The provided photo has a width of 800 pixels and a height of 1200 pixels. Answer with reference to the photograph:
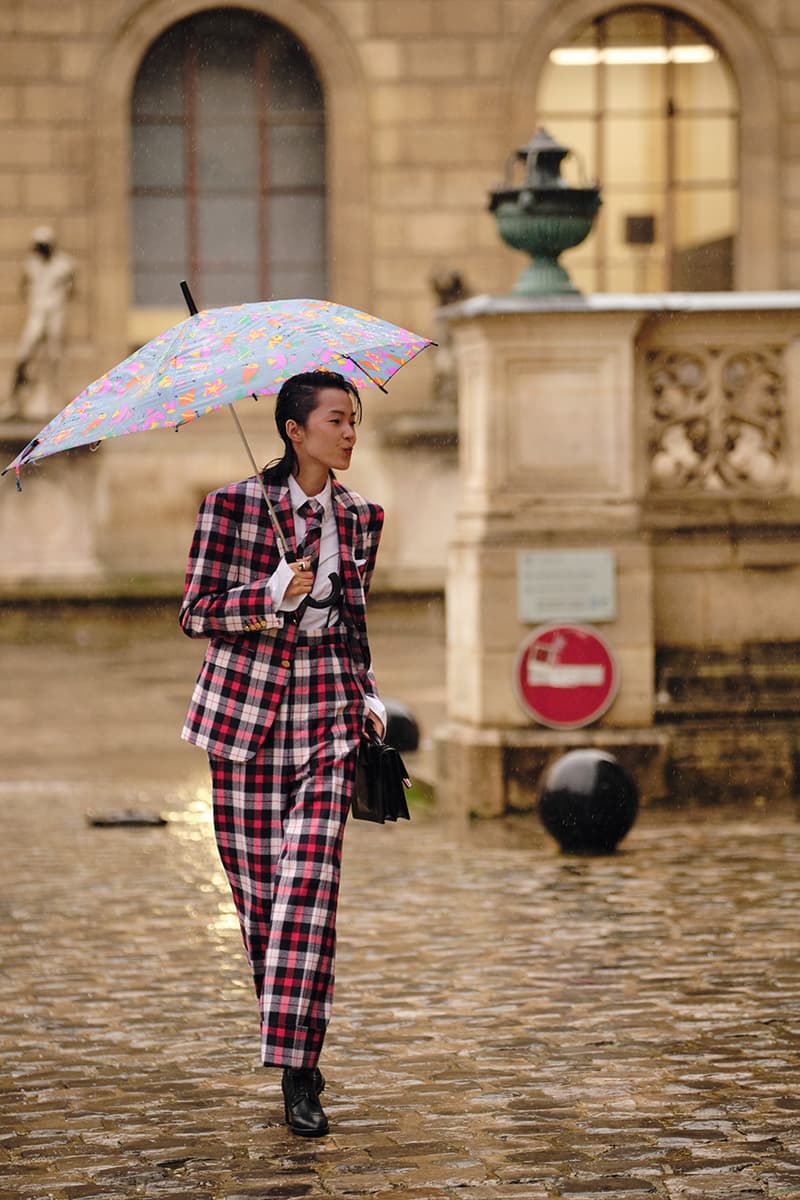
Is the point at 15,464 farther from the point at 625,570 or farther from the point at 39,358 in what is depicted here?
the point at 39,358

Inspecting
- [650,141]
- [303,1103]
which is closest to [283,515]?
[303,1103]

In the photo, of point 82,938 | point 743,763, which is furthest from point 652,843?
point 82,938

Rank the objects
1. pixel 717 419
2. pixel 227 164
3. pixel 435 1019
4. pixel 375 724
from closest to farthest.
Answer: pixel 375 724 < pixel 435 1019 < pixel 717 419 < pixel 227 164

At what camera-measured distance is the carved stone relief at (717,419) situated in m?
10.9

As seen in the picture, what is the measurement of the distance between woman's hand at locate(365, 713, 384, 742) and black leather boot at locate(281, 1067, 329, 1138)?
0.76m

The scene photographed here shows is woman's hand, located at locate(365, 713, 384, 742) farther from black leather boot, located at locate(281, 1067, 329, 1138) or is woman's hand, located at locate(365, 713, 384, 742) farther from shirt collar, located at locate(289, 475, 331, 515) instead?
black leather boot, located at locate(281, 1067, 329, 1138)

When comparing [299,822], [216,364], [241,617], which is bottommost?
[299,822]

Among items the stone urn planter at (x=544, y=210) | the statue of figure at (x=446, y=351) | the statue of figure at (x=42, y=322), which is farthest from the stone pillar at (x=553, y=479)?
the statue of figure at (x=42, y=322)

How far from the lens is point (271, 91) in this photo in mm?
25781

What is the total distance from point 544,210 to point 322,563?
19.3ft

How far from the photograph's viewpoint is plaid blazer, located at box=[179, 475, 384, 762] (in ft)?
17.6

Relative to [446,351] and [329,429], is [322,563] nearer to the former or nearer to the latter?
[329,429]

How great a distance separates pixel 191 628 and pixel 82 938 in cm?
258

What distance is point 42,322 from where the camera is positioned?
24438 mm
